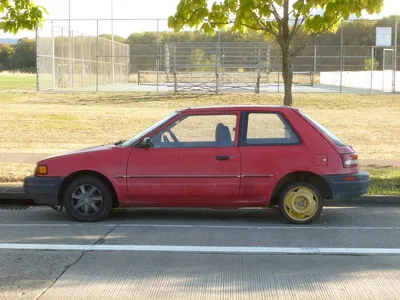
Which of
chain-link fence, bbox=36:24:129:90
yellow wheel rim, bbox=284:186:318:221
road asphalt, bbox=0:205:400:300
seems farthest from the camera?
chain-link fence, bbox=36:24:129:90

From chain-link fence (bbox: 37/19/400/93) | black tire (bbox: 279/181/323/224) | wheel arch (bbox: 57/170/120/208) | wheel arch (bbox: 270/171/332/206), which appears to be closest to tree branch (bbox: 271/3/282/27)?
wheel arch (bbox: 270/171/332/206)

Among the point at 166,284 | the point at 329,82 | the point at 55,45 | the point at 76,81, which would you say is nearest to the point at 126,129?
the point at 166,284

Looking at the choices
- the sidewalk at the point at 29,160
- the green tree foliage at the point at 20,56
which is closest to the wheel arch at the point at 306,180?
the sidewalk at the point at 29,160

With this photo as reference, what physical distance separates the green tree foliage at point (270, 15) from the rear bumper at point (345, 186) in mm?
3322

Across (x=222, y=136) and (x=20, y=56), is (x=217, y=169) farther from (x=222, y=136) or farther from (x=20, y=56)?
(x=20, y=56)

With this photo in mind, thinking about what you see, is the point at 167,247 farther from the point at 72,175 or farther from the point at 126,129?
the point at 126,129

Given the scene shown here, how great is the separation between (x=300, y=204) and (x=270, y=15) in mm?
4412

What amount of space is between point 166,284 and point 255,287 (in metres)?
0.77

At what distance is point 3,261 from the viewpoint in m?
6.23

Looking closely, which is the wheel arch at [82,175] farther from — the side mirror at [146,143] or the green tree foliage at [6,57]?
the green tree foliage at [6,57]

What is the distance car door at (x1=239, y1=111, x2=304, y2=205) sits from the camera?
7914 millimetres

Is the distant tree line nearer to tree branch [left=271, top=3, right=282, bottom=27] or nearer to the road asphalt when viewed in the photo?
tree branch [left=271, top=3, right=282, bottom=27]

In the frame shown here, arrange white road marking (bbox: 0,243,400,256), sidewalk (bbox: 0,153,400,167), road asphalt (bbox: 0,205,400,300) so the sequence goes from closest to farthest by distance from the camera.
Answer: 1. road asphalt (bbox: 0,205,400,300)
2. white road marking (bbox: 0,243,400,256)
3. sidewalk (bbox: 0,153,400,167)

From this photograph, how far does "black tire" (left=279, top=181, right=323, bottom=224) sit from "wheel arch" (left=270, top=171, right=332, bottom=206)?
63 millimetres
